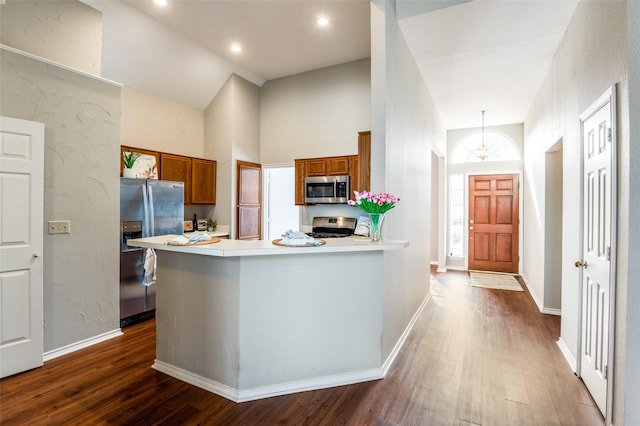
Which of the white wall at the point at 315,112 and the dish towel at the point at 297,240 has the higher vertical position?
the white wall at the point at 315,112

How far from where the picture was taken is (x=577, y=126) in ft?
8.41

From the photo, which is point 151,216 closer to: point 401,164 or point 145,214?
point 145,214

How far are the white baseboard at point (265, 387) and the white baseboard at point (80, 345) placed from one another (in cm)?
100

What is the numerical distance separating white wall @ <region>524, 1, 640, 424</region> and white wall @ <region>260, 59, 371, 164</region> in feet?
7.71

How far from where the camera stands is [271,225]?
587 cm

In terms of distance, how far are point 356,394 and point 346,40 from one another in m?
4.14

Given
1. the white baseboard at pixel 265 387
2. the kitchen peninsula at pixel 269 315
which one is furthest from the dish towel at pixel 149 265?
the white baseboard at pixel 265 387

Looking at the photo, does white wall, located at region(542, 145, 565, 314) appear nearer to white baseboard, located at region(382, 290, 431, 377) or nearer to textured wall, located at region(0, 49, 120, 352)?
white baseboard, located at region(382, 290, 431, 377)

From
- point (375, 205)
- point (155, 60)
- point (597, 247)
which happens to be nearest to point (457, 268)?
point (597, 247)

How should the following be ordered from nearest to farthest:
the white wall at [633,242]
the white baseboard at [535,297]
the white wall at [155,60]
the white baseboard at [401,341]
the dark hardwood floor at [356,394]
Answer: the white wall at [633,242] < the dark hardwood floor at [356,394] < the white baseboard at [401,341] < the white wall at [155,60] < the white baseboard at [535,297]

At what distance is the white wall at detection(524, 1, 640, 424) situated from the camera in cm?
171

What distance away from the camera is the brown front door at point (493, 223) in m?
6.28

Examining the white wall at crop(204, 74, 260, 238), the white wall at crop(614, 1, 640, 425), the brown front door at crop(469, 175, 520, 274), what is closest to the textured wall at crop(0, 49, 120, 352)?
the white wall at crop(204, 74, 260, 238)

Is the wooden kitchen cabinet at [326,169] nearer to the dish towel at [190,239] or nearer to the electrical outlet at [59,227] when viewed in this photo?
the dish towel at [190,239]
